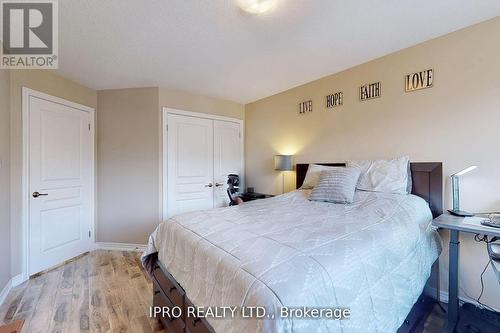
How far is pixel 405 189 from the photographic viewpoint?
2061mm

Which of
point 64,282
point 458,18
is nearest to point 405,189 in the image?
point 458,18

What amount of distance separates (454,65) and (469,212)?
1.29 meters

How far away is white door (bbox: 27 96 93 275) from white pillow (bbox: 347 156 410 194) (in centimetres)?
351

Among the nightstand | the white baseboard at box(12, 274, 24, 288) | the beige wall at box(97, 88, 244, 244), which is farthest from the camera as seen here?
the beige wall at box(97, 88, 244, 244)

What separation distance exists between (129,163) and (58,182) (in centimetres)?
83

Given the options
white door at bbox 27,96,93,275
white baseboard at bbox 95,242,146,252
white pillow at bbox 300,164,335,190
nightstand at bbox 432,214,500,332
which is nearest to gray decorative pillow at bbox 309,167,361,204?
white pillow at bbox 300,164,335,190

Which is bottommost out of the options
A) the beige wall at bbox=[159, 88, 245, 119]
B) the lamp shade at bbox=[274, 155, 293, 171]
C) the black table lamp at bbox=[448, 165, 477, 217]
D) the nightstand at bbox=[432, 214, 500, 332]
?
the nightstand at bbox=[432, 214, 500, 332]

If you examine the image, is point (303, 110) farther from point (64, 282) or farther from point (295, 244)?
point (64, 282)

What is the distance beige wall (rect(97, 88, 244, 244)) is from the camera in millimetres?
3273

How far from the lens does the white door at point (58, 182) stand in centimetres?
256

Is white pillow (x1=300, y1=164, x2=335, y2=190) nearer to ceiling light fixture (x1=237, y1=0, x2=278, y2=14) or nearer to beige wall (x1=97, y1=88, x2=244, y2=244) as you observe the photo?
ceiling light fixture (x1=237, y1=0, x2=278, y2=14)

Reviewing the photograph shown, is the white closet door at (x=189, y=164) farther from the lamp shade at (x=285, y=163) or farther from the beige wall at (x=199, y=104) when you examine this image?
the lamp shade at (x=285, y=163)

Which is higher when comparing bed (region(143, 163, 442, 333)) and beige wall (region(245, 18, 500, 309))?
beige wall (region(245, 18, 500, 309))

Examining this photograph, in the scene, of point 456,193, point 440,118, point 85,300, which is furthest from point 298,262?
point 85,300
